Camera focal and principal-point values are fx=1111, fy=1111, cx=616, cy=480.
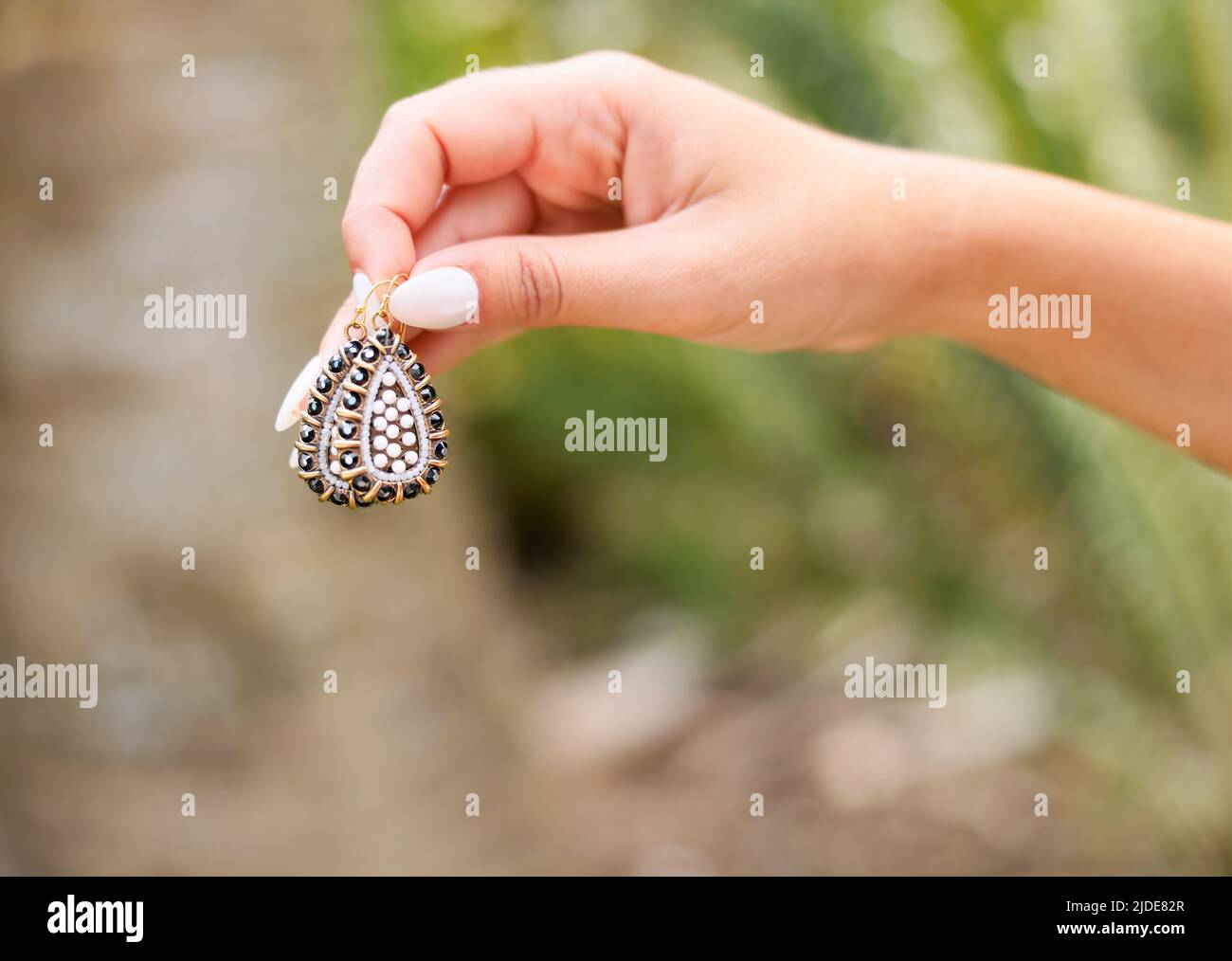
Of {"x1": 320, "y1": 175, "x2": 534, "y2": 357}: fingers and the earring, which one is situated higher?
{"x1": 320, "y1": 175, "x2": 534, "y2": 357}: fingers

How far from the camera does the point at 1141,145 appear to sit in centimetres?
312

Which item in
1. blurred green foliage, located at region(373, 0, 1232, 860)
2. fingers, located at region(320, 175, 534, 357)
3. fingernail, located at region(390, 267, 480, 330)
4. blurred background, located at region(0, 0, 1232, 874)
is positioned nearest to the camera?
fingernail, located at region(390, 267, 480, 330)

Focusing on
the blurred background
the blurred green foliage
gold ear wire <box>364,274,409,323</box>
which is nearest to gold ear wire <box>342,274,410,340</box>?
gold ear wire <box>364,274,409,323</box>

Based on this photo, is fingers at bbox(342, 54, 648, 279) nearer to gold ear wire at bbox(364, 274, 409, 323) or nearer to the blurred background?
gold ear wire at bbox(364, 274, 409, 323)

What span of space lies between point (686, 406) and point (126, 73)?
277 centimetres

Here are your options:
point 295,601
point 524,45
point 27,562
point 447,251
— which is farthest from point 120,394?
point 524,45

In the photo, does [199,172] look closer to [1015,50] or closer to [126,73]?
[126,73]

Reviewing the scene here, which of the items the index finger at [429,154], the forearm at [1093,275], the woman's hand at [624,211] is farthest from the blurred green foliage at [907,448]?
the index finger at [429,154]

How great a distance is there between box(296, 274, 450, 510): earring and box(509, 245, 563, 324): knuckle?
15cm

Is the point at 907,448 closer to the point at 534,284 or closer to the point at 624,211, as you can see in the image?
the point at 624,211

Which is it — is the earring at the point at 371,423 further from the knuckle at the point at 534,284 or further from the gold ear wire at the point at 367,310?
the knuckle at the point at 534,284

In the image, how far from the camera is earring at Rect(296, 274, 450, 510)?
142 cm

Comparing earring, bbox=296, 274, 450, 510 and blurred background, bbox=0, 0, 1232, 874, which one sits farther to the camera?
blurred background, bbox=0, 0, 1232, 874

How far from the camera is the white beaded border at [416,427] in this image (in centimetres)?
144
